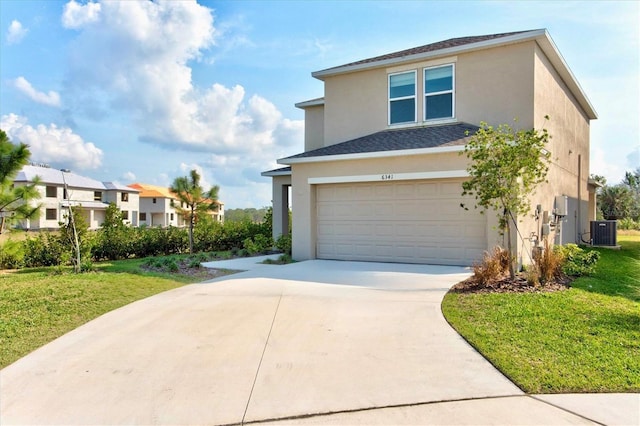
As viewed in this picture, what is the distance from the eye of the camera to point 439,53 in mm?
13422

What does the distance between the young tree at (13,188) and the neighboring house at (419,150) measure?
6861 mm

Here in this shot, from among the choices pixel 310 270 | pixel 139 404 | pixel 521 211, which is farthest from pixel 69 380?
pixel 521 211

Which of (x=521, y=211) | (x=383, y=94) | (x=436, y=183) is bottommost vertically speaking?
(x=521, y=211)

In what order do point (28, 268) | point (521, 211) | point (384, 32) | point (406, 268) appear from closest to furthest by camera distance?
point (521, 211), point (406, 268), point (28, 268), point (384, 32)

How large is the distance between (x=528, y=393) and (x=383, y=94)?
12088mm

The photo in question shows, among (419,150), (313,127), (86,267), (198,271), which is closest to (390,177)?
(419,150)

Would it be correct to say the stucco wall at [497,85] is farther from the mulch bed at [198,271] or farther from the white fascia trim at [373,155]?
the mulch bed at [198,271]

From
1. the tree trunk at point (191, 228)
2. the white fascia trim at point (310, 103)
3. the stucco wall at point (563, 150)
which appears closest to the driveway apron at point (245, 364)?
the stucco wall at point (563, 150)

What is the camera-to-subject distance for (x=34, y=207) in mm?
10648

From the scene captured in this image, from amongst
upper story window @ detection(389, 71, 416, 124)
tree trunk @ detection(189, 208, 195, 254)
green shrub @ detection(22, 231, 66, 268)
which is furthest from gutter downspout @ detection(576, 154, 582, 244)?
green shrub @ detection(22, 231, 66, 268)

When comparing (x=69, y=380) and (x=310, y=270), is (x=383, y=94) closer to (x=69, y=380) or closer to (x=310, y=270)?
(x=310, y=270)

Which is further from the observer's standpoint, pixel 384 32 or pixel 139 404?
pixel 384 32

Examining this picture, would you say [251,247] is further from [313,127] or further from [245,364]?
[245,364]

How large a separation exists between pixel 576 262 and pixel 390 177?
516 centimetres
